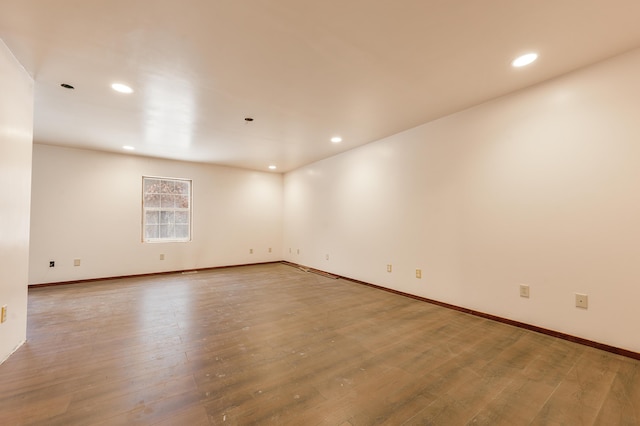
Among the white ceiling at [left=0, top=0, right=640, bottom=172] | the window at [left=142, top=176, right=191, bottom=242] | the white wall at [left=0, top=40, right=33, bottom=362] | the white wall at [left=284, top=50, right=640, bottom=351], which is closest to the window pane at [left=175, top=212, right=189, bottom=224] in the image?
the window at [left=142, top=176, right=191, bottom=242]

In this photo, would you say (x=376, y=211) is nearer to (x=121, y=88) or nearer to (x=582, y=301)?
(x=582, y=301)

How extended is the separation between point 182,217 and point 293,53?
4.78 meters

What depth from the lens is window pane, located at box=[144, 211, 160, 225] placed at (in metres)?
5.26

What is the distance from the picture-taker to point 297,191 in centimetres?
634

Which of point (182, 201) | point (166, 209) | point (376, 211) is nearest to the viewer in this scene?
point (376, 211)

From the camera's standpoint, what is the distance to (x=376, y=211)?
4223 mm

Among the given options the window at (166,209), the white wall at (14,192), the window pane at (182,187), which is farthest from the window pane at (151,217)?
the white wall at (14,192)

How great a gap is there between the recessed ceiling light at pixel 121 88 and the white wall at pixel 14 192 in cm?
61

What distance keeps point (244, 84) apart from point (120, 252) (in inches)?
171

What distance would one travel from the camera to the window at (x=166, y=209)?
17.3 ft

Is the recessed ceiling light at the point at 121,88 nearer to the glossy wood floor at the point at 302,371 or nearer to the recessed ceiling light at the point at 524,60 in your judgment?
the glossy wood floor at the point at 302,371

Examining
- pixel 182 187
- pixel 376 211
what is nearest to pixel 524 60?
pixel 376 211

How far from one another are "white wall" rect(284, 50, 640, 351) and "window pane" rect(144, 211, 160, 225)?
4389 mm

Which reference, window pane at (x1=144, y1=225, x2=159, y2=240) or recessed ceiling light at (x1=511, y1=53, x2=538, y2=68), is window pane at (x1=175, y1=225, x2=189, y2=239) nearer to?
window pane at (x1=144, y1=225, x2=159, y2=240)
